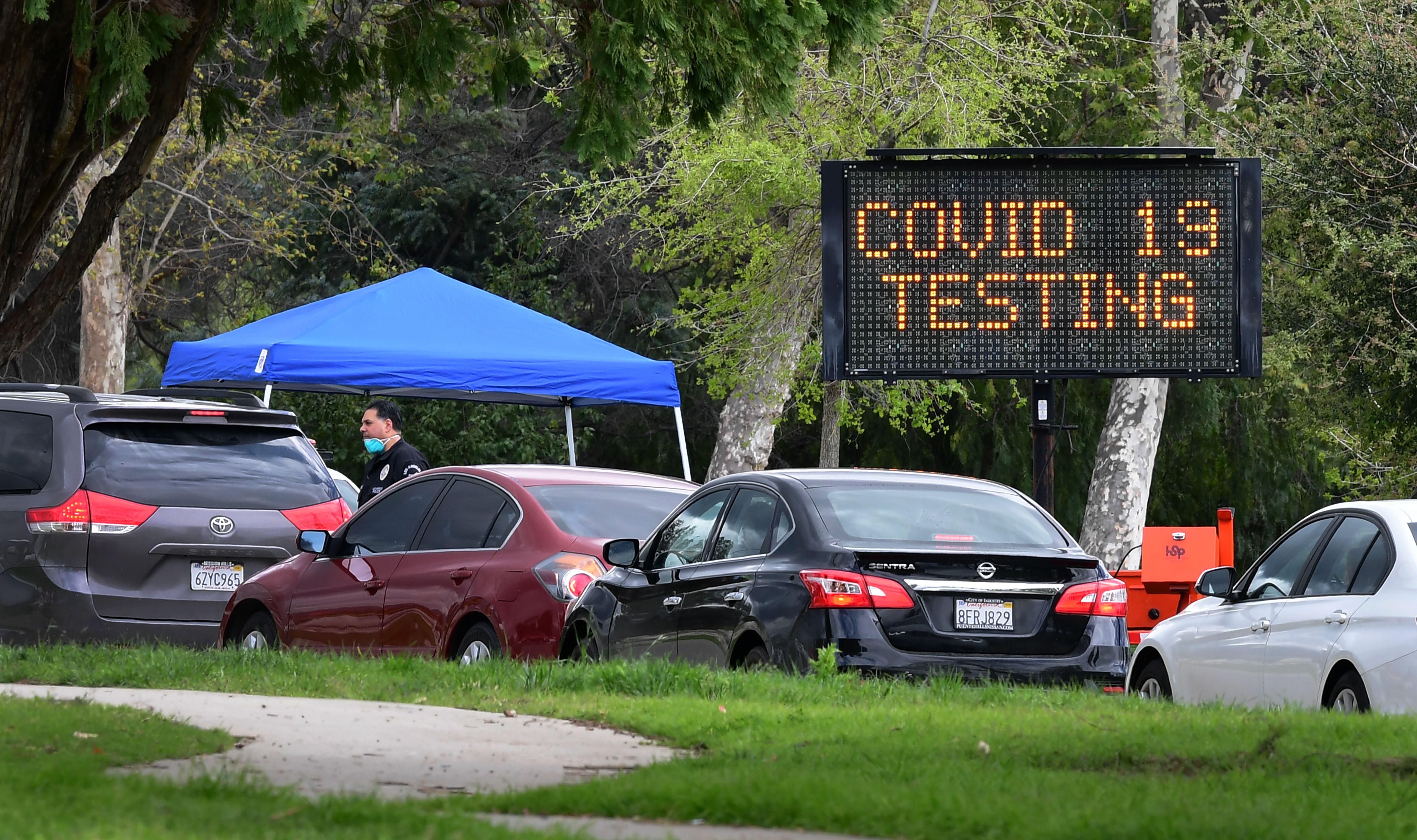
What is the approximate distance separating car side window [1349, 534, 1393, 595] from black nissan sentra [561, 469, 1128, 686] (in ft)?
3.61

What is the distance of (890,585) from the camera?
8.76 meters

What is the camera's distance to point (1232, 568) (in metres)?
10.6

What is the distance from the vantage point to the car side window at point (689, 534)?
32.6 feet

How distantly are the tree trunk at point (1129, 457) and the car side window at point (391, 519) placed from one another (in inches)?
582

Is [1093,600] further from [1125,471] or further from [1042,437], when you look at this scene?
[1125,471]

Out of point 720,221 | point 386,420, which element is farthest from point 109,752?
point 720,221

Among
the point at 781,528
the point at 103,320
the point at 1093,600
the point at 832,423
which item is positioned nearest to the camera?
the point at 1093,600

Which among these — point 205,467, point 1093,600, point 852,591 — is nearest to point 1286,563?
point 1093,600

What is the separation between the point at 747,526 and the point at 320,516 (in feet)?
12.4

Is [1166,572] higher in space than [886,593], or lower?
lower

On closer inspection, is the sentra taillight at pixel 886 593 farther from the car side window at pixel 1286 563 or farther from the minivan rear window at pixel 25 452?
the minivan rear window at pixel 25 452

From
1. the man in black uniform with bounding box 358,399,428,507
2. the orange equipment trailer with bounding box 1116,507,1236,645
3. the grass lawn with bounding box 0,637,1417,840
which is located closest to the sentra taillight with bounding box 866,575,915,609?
the grass lawn with bounding box 0,637,1417,840

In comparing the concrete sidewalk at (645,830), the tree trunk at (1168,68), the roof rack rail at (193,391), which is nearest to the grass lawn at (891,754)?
the concrete sidewalk at (645,830)

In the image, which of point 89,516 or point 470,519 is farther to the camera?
point 89,516
